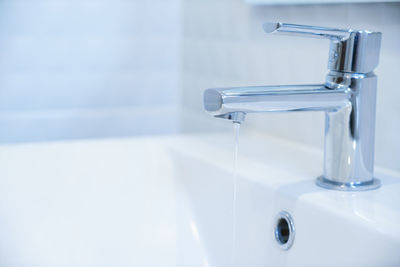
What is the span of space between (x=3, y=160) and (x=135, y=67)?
469mm

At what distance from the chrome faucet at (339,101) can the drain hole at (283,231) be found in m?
0.06

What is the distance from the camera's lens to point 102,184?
30.7 inches

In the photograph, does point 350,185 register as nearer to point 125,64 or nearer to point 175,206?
point 175,206

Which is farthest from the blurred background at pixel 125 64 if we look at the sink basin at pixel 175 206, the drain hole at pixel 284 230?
the drain hole at pixel 284 230

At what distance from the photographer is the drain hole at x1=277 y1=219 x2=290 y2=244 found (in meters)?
0.62

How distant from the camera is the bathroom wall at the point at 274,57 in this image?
0.69 metres

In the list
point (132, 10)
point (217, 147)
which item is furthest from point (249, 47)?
point (132, 10)

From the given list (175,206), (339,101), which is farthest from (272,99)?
(175,206)

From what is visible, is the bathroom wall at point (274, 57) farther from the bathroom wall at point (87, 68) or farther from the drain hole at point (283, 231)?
the drain hole at point (283, 231)

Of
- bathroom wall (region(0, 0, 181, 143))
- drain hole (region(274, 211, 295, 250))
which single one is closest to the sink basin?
drain hole (region(274, 211, 295, 250))

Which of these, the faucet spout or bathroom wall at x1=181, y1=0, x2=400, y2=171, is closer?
the faucet spout

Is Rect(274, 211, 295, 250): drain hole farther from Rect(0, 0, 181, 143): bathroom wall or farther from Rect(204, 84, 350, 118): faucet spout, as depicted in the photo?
Rect(0, 0, 181, 143): bathroom wall

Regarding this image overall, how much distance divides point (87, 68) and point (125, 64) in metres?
0.08

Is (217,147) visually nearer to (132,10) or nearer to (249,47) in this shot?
(249,47)
